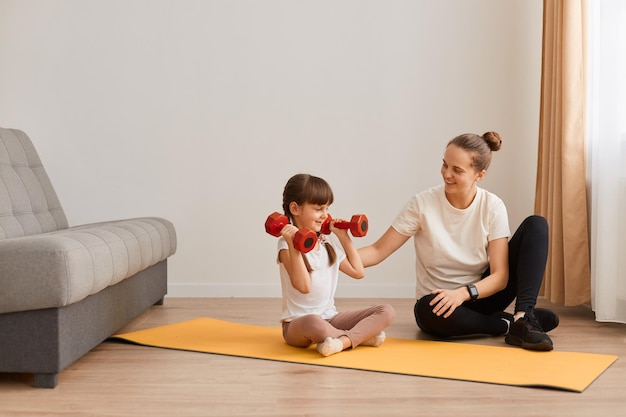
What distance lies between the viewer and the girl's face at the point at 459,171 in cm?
282

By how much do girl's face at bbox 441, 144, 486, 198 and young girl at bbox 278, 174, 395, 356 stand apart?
1.49 ft

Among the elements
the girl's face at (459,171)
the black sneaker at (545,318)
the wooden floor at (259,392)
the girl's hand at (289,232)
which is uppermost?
the girl's face at (459,171)

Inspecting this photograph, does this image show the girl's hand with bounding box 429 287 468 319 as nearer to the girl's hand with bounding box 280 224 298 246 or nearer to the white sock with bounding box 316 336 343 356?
the white sock with bounding box 316 336 343 356

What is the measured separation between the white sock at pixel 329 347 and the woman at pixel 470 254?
42cm

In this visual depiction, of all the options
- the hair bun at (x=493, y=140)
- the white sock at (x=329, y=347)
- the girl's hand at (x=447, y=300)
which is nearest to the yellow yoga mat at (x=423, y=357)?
the white sock at (x=329, y=347)

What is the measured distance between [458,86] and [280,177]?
1.07 m

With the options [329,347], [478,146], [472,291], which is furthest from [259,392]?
[478,146]

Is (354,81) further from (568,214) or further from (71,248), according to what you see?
(71,248)

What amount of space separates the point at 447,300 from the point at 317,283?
48cm

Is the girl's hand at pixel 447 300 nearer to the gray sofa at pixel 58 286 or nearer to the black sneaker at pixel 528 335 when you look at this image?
the black sneaker at pixel 528 335

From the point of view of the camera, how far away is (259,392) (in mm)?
2160

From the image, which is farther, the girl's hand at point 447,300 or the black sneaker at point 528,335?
the girl's hand at point 447,300

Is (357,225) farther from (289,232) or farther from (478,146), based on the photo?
(478,146)

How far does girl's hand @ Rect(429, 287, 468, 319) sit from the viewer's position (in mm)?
2770
